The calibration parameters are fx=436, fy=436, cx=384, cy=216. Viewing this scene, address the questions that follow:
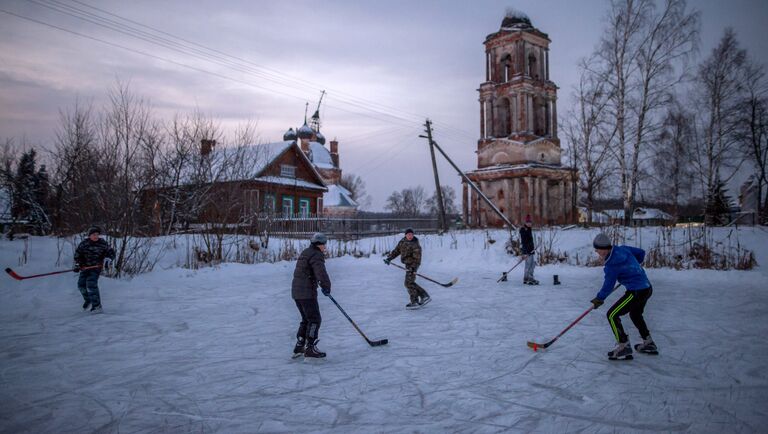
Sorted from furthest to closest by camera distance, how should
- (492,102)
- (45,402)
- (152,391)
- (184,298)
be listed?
(492,102)
(184,298)
(152,391)
(45,402)

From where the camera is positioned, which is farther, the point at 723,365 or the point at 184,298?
the point at 184,298

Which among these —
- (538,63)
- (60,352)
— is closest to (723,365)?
(60,352)

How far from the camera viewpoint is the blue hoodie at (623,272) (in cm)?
504

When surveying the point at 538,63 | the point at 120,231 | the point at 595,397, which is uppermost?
the point at 538,63

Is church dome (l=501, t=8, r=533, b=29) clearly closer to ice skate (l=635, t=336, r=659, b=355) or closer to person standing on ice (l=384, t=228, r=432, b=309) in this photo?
person standing on ice (l=384, t=228, r=432, b=309)

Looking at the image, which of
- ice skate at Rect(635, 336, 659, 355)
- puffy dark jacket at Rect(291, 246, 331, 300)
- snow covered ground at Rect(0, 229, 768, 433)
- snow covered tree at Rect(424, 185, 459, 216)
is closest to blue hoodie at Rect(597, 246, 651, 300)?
ice skate at Rect(635, 336, 659, 355)

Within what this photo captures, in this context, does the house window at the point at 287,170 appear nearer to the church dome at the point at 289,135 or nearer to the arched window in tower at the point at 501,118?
the arched window in tower at the point at 501,118

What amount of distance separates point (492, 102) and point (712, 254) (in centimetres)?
2199

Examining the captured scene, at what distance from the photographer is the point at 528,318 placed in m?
7.53

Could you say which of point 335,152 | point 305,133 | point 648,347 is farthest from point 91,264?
point 335,152

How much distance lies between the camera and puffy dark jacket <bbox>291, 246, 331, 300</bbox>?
526 centimetres

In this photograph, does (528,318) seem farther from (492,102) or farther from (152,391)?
(492,102)

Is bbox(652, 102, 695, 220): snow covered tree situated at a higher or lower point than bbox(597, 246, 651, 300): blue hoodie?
higher

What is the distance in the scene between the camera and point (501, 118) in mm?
33531
